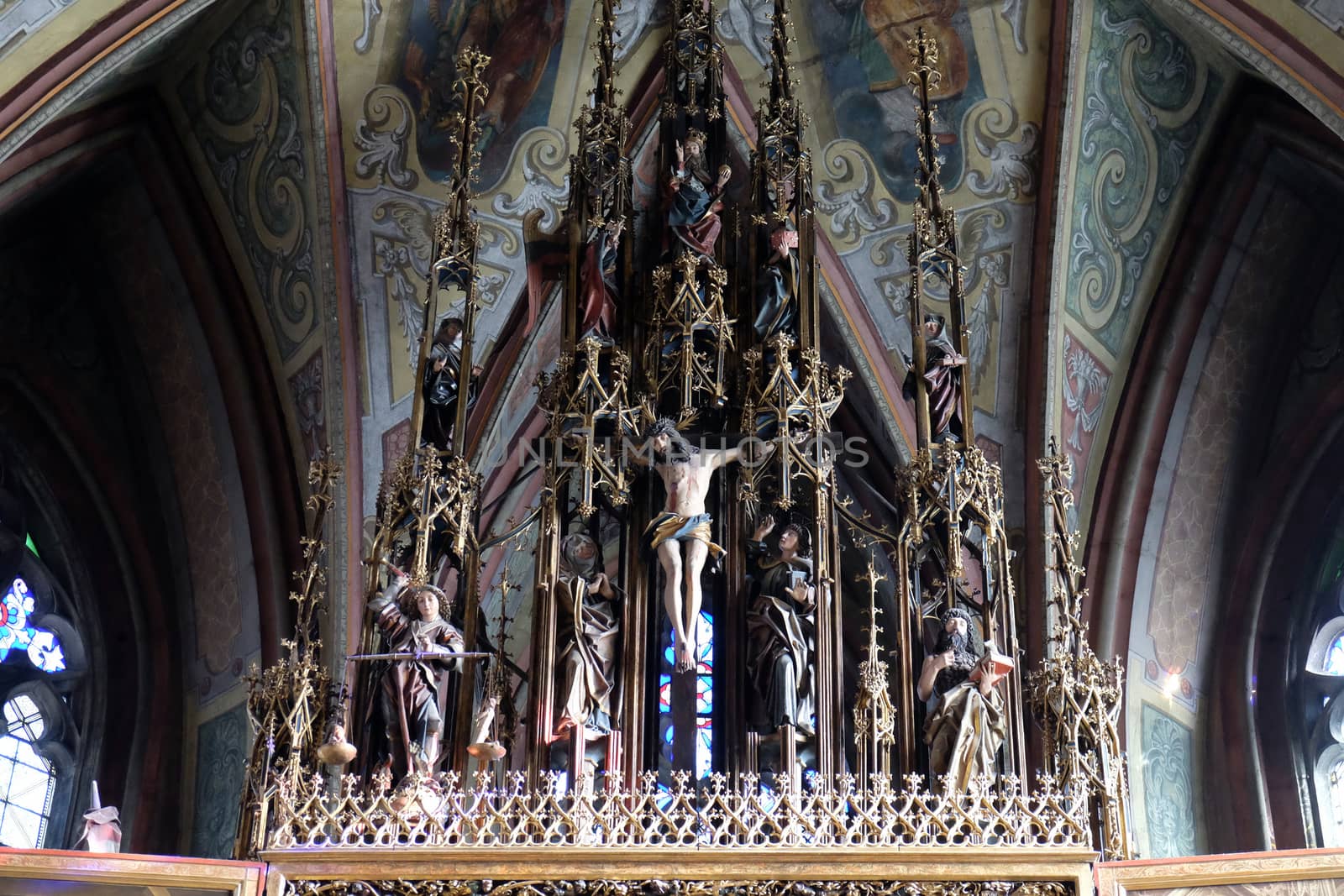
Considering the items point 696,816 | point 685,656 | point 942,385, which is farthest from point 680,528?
point 942,385

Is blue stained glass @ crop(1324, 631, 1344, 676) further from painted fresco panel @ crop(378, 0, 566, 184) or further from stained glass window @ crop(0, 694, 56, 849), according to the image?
stained glass window @ crop(0, 694, 56, 849)

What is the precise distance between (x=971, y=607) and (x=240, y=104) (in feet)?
23.1

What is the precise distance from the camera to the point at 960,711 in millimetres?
10523

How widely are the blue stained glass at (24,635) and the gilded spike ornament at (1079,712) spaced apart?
26.5 ft

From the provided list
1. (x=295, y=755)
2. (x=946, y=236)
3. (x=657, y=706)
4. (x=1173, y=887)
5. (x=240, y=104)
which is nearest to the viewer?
(x=1173, y=887)

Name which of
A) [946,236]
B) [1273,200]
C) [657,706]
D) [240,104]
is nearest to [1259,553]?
[1273,200]

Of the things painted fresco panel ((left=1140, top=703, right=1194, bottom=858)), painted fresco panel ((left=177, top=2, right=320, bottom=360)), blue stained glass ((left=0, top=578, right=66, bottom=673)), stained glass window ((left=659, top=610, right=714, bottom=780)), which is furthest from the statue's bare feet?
blue stained glass ((left=0, top=578, right=66, bottom=673))

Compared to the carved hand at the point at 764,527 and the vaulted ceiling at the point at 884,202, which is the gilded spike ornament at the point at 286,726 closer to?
the carved hand at the point at 764,527

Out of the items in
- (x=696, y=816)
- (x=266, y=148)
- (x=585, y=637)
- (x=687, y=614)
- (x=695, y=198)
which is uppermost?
(x=266, y=148)

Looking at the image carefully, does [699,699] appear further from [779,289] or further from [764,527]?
[779,289]

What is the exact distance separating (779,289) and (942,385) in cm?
119

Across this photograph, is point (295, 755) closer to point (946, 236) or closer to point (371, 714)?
point (371, 714)

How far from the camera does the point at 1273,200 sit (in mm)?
14742

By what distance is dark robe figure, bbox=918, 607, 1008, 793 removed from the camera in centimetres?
1040
